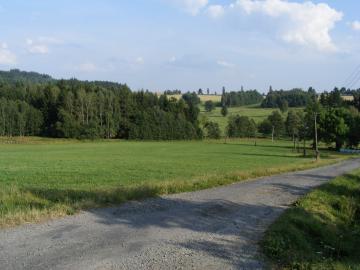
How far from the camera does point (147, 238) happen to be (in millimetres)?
9742

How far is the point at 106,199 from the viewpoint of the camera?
13.9m

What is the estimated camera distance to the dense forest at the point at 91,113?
424ft

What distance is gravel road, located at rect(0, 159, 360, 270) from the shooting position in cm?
812

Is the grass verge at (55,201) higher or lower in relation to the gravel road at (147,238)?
higher

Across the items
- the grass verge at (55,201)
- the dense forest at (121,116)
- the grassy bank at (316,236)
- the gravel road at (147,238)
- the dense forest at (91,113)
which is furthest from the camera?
the dense forest at (91,113)

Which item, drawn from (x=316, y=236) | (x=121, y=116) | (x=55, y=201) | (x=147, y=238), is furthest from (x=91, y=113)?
(x=147, y=238)

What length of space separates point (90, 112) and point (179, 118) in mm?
28004

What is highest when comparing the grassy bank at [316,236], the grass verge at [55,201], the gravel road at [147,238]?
the grass verge at [55,201]

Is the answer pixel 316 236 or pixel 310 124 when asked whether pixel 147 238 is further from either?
pixel 310 124

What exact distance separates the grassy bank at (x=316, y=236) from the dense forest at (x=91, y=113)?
11498cm

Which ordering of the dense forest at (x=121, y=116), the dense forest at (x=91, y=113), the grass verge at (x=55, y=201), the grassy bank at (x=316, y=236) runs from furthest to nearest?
the dense forest at (x=91, y=113)
the dense forest at (x=121, y=116)
the grass verge at (x=55, y=201)
the grassy bank at (x=316, y=236)

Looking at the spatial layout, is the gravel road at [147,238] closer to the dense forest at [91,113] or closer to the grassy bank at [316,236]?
the grassy bank at [316,236]

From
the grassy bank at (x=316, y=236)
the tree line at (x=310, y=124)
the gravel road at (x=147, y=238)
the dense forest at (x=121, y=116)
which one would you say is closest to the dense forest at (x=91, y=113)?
the dense forest at (x=121, y=116)

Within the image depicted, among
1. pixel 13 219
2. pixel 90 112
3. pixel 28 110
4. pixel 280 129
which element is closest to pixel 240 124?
pixel 280 129
